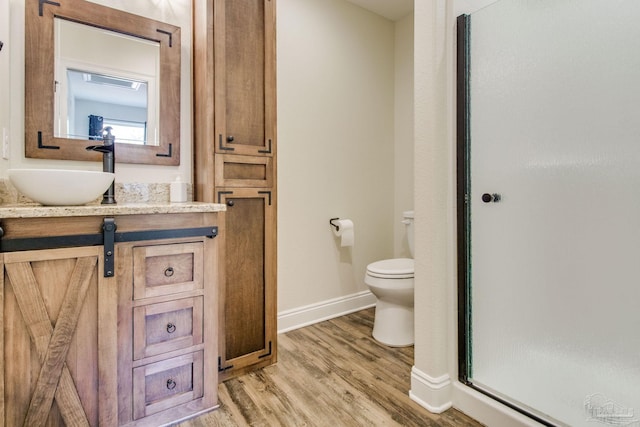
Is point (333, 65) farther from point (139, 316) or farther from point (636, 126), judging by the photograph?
point (139, 316)

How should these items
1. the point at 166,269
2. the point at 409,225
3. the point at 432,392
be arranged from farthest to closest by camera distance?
the point at 409,225 → the point at 432,392 → the point at 166,269

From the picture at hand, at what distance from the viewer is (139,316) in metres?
1.43

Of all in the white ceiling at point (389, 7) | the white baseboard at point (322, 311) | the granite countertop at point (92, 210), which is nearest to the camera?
the granite countertop at point (92, 210)

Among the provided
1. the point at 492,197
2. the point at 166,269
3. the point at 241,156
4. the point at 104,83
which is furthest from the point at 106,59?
the point at 492,197

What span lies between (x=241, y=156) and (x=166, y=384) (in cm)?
116

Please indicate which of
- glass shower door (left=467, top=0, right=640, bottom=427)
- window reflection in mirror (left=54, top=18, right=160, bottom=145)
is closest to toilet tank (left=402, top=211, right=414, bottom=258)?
glass shower door (left=467, top=0, right=640, bottom=427)

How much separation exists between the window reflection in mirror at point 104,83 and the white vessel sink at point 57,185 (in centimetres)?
54

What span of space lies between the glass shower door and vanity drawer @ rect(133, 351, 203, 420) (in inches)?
50.4

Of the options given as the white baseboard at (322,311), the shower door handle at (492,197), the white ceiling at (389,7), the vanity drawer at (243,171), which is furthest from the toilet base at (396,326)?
the white ceiling at (389,7)

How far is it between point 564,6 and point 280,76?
5.70 ft

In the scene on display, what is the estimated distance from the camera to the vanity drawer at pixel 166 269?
1427mm

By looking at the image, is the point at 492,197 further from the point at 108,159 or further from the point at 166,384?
the point at 108,159

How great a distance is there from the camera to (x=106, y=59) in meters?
1.80

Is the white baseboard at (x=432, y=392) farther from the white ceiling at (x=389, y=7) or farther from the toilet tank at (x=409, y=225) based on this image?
the white ceiling at (x=389, y=7)
